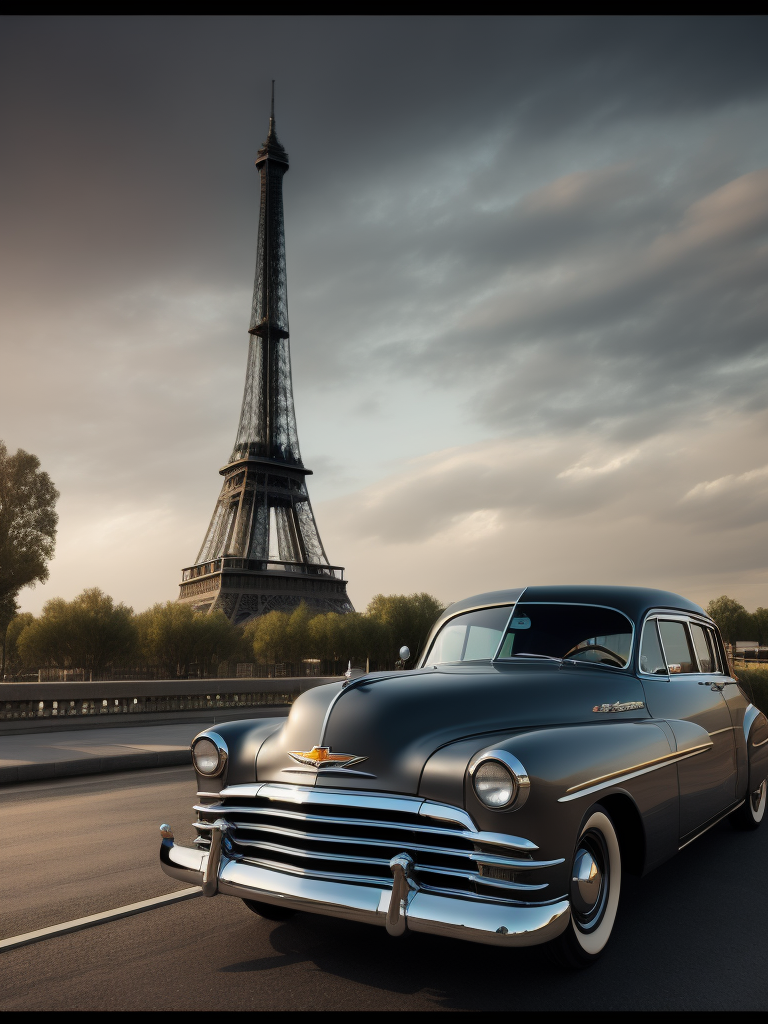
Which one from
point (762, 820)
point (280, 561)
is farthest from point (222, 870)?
point (280, 561)

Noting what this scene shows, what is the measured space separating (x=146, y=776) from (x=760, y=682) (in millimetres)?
17460

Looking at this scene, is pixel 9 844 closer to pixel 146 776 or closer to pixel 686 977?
pixel 146 776

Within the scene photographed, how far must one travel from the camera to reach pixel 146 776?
1049cm

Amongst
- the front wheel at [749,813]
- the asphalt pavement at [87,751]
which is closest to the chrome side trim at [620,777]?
the front wheel at [749,813]

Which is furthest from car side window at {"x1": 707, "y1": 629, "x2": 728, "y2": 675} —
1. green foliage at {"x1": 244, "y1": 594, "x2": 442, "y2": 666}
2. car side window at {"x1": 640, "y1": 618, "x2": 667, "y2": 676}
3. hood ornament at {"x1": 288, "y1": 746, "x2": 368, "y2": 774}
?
green foliage at {"x1": 244, "y1": 594, "x2": 442, "y2": 666}

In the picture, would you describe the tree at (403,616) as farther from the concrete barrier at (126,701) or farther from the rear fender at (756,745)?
the rear fender at (756,745)

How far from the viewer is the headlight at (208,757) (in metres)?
4.35

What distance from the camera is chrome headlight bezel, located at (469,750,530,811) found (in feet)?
10.9

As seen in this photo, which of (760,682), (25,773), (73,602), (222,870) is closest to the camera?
(222,870)

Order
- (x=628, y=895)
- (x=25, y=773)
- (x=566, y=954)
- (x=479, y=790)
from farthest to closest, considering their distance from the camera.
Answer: (x=25, y=773) → (x=628, y=895) → (x=566, y=954) → (x=479, y=790)

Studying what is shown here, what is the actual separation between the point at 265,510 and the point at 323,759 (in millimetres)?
67803

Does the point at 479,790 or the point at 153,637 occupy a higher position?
the point at 153,637

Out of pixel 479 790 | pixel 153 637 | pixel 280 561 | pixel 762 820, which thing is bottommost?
pixel 762 820

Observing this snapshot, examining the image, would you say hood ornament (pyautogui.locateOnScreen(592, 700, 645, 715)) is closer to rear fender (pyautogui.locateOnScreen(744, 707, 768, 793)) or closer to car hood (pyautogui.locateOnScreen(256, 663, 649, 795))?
car hood (pyautogui.locateOnScreen(256, 663, 649, 795))
